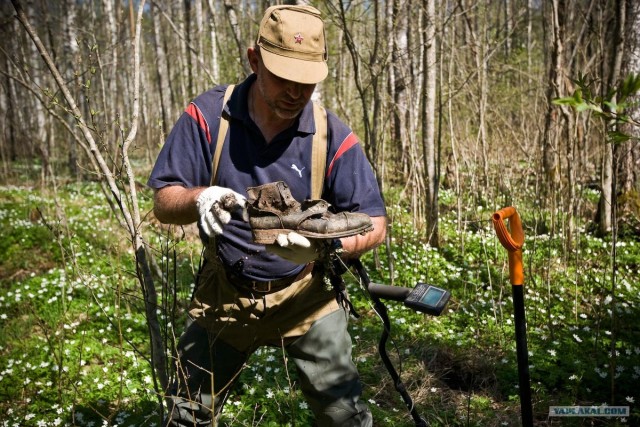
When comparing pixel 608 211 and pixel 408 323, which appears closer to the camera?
pixel 408 323

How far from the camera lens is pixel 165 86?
56.8ft

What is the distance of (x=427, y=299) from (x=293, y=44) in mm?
1202

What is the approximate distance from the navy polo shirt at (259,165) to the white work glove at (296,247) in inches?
16.4

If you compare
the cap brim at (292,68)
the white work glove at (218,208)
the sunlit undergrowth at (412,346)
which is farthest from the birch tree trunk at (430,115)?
the white work glove at (218,208)

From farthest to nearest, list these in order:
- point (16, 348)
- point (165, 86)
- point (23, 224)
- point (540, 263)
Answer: point (165, 86) < point (23, 224) < point (540, 263) < point (16, 348)

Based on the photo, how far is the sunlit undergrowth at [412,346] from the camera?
3354 millimetres

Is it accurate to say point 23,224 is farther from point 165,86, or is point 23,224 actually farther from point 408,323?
point 165,86

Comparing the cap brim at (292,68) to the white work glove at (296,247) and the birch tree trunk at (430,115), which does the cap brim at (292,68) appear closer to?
the white work glove at (296,247)

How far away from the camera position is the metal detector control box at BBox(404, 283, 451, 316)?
202cm

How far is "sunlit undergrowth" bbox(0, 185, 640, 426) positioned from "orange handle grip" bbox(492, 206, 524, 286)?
67 cm

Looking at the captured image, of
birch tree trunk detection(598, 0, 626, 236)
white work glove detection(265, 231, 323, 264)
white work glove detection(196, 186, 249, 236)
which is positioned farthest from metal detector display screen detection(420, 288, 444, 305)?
birch tree trunk detection(598, 0, 626, 236)

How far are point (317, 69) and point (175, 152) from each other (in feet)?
2.32

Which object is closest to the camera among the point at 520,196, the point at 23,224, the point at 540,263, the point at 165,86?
the point at 540,263

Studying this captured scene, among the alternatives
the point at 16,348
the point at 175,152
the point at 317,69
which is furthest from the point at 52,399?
the point at 317,69
